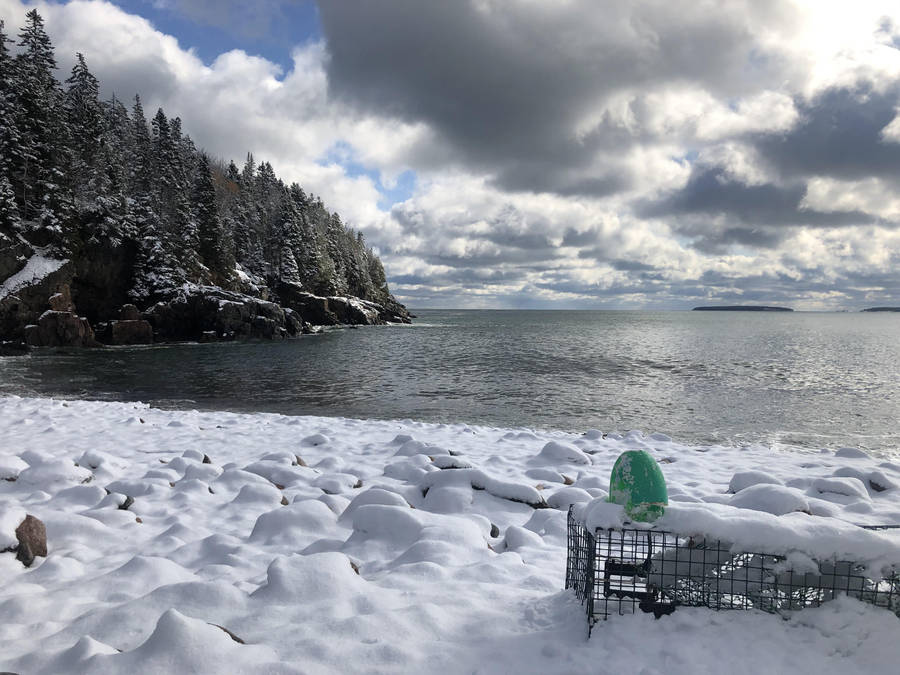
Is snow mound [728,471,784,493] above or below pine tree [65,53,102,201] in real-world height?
below

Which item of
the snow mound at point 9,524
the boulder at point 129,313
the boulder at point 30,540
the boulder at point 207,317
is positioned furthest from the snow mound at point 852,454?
the boulder at point 129,313

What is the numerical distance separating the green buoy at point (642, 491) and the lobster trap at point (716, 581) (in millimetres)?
122

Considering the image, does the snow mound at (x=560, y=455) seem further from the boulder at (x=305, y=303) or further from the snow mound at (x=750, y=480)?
the boulder at (x=305, y=303)

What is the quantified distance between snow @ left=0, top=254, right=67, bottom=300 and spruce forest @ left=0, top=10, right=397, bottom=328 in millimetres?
1090

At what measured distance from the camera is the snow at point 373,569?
284cm

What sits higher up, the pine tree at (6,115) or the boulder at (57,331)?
the pine tree at (6,115)

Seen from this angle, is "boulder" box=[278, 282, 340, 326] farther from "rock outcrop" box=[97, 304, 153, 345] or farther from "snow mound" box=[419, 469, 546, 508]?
"snow mound" box=[419, 469, 546, 508]

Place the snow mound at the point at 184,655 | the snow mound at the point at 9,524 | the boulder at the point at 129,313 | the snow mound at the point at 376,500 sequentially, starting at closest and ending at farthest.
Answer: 1. the snow mound at the point at 184,655
2. the snow mound at the point at 9,524
3. the snow mound at the point at 376,500
4. the boulder at the point at 129,313

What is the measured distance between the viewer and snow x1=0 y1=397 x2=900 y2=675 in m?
2.84

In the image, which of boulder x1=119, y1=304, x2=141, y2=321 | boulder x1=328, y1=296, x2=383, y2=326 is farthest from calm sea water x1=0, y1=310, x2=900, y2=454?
boulder x1=328, y1=296, x2=383, y2=326

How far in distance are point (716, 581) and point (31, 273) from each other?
157ft

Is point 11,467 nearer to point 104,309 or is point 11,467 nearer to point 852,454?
point 852,454

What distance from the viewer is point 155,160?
5888cm

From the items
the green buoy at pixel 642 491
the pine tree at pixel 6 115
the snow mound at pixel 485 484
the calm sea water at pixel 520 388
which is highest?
the pine tree at pixel 6 115
